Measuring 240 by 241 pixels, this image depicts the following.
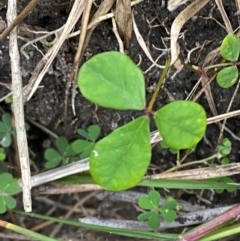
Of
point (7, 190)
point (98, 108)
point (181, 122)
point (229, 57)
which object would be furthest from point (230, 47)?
point (7, 190)

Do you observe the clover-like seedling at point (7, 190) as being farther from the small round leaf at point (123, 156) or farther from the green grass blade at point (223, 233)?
the green grass blade at point (223, 233)

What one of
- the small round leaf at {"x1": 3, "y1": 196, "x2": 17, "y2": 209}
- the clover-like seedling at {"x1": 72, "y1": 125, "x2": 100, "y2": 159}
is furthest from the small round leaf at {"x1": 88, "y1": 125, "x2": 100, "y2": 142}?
the small round leaf at {"x1": 3, "y1": 196, "x2": 17, "y2": 209}

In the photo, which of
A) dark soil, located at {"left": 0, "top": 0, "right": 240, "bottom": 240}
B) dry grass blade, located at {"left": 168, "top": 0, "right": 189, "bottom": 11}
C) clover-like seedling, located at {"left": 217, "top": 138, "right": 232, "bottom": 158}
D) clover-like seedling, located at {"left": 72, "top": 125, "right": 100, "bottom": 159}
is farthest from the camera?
clover-like seedling, located at {"left": 72, "top": 125, "right": 100, "bottom": 159}

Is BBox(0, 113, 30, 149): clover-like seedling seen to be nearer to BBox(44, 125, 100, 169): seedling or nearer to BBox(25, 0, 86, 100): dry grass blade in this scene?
BBox(44, 125, 100, 169): seedling

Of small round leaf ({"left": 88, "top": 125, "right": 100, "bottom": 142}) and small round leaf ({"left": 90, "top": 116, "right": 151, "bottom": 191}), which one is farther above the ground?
small round leaf ({"left": 90, "top": 116, "right": 151, "bottom": 191})

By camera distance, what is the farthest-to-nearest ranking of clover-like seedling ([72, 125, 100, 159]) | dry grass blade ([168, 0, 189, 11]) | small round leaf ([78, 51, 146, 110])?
1. clover-like seedling ([72, 125, 100, 159])
2. dry grass blade ([168, 0, 189, 11])
3. small round leaf ([78, 51, 146, 110])

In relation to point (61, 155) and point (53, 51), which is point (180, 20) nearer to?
point (53, 51)

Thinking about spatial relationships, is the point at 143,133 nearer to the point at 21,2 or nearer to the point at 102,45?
the point at 102,45

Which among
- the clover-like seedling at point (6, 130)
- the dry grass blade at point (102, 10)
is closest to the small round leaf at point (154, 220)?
the clover-like seedling at point (6, 130)
